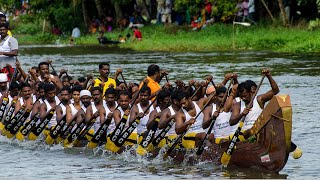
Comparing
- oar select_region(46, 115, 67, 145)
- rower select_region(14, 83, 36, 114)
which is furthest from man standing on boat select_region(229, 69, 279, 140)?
rower select_region(14, 83, 36, 114)

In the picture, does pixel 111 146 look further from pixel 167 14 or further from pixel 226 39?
pixel 167 14

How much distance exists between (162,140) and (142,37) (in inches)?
1051

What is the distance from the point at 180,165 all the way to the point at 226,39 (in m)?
21.6

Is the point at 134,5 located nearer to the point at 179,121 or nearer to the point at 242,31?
the point at 242,31

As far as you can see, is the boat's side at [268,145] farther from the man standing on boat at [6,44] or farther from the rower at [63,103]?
the man standing on boat at [6,44]

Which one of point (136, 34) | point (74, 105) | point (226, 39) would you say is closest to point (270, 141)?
point (74, 105)

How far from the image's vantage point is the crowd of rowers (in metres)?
13.4

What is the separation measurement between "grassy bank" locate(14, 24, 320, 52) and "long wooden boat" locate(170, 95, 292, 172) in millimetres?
18371

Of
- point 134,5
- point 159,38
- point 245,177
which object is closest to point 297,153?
point 245,177

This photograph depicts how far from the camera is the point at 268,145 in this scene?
484 inches

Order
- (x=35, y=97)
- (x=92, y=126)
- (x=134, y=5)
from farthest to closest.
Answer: (x=134, y=5) < (x=35, y=97) < (x=92, y=126)

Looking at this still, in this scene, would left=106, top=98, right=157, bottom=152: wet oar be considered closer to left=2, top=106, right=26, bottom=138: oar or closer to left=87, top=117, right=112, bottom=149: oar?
left=87, top=117, right=112, bottom=149: oar

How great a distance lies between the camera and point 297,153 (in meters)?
13.1

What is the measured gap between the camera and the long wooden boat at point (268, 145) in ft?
38.8
